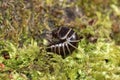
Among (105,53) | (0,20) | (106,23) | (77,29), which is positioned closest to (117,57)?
(105,53)

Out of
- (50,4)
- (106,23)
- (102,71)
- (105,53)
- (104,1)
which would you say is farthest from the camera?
(104,1)

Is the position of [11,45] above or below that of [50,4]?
below

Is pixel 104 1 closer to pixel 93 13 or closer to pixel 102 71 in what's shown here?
pixel 93 13

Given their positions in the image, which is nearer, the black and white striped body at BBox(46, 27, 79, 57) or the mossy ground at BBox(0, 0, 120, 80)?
the mossy ground at BBox(0, 0, 120, 80)
